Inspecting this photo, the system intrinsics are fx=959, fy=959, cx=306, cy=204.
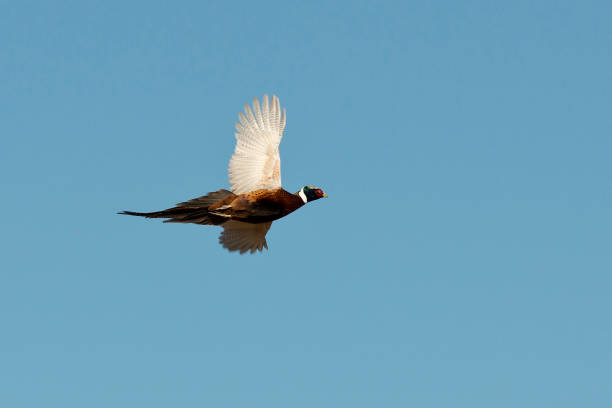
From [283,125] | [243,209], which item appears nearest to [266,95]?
[283,125]

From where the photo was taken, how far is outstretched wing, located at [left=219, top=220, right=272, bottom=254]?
27.4 meters

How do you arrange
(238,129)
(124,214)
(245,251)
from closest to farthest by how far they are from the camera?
(124,214), (238,129), (245,251)

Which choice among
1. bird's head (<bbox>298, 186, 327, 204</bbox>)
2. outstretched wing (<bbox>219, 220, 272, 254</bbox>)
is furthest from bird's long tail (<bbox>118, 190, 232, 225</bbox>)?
bird's head (<bbox>298, 186, 327, 204</bbox>)

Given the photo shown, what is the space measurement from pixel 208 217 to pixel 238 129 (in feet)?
8.37

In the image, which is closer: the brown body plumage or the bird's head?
the brown body plumage

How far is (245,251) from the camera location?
2781 centimetres

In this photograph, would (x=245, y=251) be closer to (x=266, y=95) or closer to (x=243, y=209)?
(x=243, y=209)

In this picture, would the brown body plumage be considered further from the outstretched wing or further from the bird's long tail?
the outstretched wing

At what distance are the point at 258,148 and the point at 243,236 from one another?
3.22 meters

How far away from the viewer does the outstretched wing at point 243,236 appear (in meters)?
27.4

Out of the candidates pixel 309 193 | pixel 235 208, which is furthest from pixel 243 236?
pixel 309 193

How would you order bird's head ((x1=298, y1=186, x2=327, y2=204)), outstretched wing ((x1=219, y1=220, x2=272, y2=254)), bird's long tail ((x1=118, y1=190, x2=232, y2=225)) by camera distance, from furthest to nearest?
outstretched wing ((x1=219, y1=220, x2=272, y2=254)), bird's head ((x1=298, y1=186, x2=327, y2=204)), bird's long tail ((x1=118, y1=190, x2=232, y2=225))

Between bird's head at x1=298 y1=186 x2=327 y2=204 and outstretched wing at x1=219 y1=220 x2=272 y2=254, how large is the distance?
173 cm

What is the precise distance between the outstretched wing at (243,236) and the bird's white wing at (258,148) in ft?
6.58
